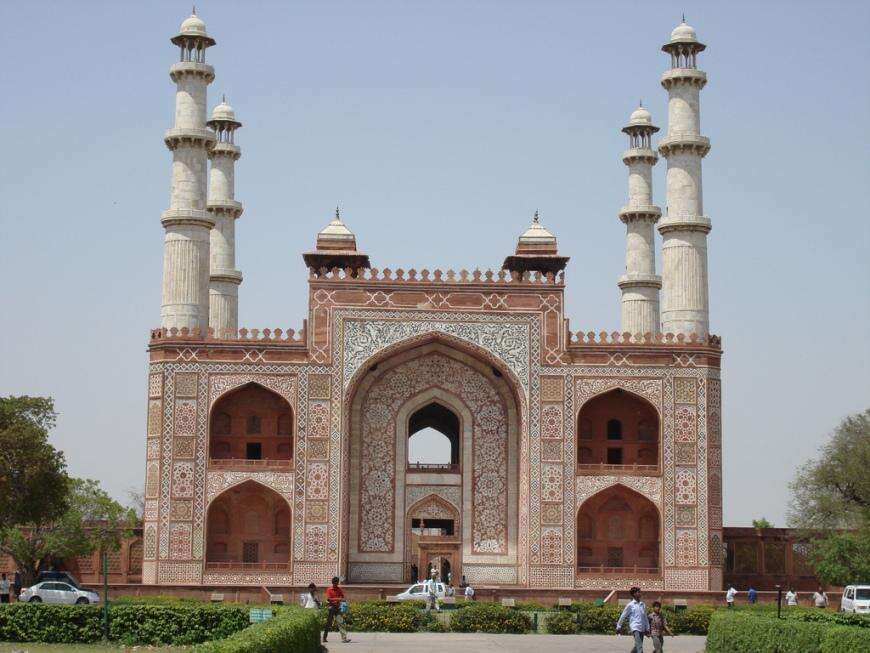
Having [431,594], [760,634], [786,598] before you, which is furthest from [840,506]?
[760,634]

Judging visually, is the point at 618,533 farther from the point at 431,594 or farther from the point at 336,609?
the point at 336,609

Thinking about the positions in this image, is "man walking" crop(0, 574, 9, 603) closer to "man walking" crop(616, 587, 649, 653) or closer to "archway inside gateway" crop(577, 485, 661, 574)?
"archway inside gateway" crop(577, 485, 661, 574)

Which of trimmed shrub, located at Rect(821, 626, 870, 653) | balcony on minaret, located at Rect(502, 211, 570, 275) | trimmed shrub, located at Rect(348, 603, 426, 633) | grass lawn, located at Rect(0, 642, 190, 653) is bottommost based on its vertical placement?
grass lawn, located at Rect(0, 642, 190, 653)

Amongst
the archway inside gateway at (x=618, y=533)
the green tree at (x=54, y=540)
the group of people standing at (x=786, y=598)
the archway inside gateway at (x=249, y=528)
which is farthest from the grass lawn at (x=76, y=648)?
the green tree at (x=54, y=540)

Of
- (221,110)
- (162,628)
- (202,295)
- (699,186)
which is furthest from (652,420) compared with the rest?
(162,628)

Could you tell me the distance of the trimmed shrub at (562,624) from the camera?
3045 cm

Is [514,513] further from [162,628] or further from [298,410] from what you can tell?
[162,628]

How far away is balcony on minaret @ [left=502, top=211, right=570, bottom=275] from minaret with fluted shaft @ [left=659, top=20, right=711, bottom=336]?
9.23ft

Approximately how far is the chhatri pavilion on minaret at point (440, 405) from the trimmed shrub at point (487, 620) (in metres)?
8.17

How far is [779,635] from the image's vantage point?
21.5m

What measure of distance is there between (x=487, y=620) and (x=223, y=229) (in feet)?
62.3

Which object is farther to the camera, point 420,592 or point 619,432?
point 619,432

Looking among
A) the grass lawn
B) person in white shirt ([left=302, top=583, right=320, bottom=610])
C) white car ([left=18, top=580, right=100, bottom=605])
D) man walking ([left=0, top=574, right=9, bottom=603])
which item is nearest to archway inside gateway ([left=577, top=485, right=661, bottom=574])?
person in white shirt ([left=302, top=583, right=320, bottom=610])

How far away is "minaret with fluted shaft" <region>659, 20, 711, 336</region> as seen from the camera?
4016cm
